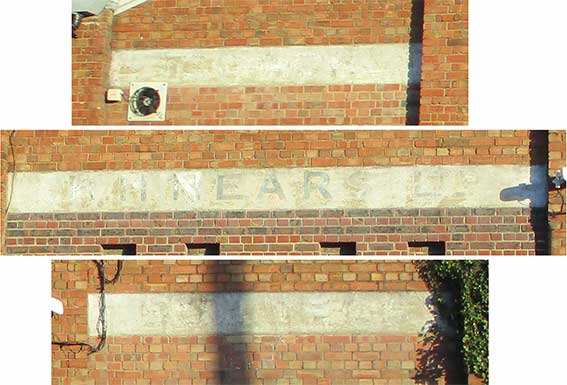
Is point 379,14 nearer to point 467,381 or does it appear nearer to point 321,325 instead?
point 321,325

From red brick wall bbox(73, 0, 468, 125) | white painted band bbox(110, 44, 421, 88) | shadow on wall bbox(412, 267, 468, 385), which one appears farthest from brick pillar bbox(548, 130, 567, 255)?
white painted band bbox(110, 44, 421, 88)

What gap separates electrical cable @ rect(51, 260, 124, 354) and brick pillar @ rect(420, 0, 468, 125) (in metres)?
3.54

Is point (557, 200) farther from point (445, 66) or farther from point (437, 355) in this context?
point (437, 355)

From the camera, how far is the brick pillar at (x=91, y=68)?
7.20m

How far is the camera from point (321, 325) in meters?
6.75

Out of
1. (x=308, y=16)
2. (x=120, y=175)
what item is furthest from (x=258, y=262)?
(x=308, y=16)

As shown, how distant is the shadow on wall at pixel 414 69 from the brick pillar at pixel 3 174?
414cm

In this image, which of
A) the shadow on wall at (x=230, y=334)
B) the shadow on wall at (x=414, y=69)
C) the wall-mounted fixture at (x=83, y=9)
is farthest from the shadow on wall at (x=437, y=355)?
the wall-mounted fixture at (x=83, y=9)

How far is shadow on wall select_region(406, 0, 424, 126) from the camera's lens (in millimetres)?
6887

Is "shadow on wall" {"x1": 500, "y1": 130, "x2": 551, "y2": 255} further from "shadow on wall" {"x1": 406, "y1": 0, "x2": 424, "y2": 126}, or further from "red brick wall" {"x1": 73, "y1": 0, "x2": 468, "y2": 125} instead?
"shadow on wall" {"x1": 406, "y1": 0, "x2": 424, "y2": 126}

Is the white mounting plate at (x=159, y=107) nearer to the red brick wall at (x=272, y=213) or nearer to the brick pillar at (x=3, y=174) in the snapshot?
the red brick wall at (x=272, y=213)

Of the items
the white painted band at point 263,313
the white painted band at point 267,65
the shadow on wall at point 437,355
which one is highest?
the white painted band at point 267,65

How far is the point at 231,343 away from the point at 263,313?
1.48 ft

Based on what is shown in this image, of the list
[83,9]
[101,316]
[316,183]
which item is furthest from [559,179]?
[83,9]
